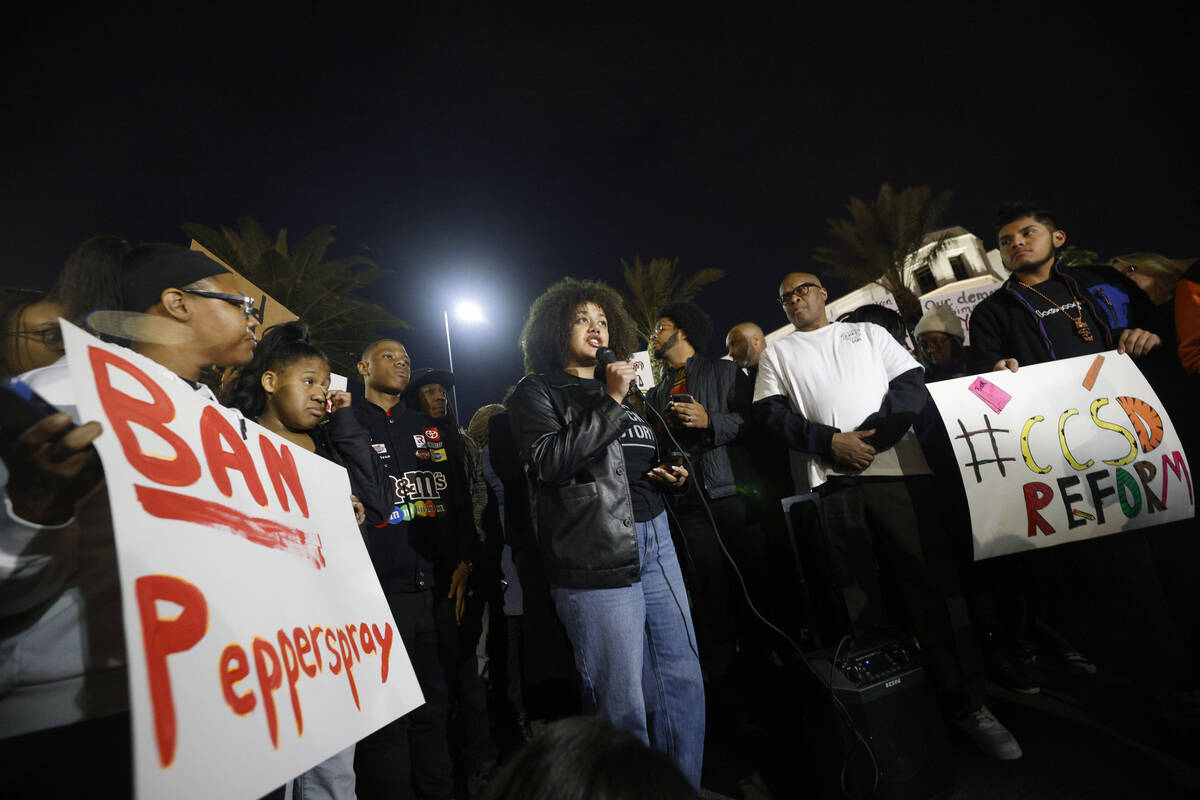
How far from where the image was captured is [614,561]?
2.04 meters

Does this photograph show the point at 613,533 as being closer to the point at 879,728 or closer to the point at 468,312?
the point at 879,728

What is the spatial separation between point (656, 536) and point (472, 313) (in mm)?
10840

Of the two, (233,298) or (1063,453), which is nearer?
(233,298)

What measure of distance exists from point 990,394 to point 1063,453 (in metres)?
0.44

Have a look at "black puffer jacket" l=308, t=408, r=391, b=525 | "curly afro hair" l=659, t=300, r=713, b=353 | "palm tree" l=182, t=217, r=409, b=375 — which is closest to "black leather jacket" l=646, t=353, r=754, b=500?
"curly afro hair" l=659, t=300, r=713, b=353

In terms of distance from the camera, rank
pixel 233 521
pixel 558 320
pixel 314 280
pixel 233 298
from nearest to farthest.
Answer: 1. pixel 233 521
2. pixel 233 298
3. pixel 558 320
4. pixel 314 280

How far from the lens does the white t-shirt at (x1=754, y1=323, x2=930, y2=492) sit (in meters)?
2.77

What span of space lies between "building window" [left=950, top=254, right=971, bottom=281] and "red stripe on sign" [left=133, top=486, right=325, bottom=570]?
33.5 metres

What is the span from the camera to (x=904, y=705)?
205 cm

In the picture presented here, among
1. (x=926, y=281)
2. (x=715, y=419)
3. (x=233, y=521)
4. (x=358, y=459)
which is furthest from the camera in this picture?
(x=926, y=281)

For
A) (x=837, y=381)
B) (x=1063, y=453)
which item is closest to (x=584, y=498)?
(x=837, y=381)

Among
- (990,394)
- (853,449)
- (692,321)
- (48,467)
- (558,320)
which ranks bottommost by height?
(853,449)

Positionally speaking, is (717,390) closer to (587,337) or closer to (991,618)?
(587,337)

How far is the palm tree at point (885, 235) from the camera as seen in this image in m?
14.7
